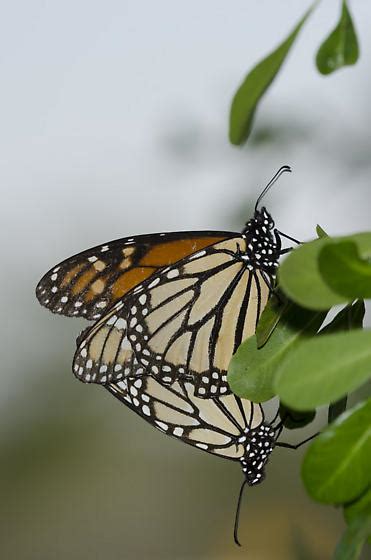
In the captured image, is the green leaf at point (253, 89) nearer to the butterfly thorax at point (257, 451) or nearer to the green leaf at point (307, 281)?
the green leaf at point (307, 281)

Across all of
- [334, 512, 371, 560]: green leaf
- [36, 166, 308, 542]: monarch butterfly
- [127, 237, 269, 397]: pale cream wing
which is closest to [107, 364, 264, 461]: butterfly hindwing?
[36, 166, 308, 542]: monarch butterfly

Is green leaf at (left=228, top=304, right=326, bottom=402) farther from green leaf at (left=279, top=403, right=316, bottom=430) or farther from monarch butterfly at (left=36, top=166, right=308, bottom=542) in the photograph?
monarch butterfly at (left=36, top=166, right=308, bottom=542)

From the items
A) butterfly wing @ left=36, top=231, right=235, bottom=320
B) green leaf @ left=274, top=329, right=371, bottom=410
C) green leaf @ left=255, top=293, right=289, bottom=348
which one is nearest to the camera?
green leaf @ left=274, top=329, right=371, bottom=410

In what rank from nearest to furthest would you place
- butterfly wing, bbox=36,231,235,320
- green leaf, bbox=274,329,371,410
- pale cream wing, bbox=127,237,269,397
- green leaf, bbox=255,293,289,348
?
1. green leaf, bbox=274,329,371,410
2. green leaf, bbox=255,293,289,348
3. pale cream wing, bbox=127,237,269,397
4. butterfly wing, bbox=36,231,235,320

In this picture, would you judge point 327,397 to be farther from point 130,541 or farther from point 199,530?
point 130,541

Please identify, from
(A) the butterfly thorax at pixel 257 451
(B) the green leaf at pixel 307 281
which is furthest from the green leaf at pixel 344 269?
(A) the butterfly thorax at pixel 257 451

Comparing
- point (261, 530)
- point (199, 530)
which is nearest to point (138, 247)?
point (261, 530)
